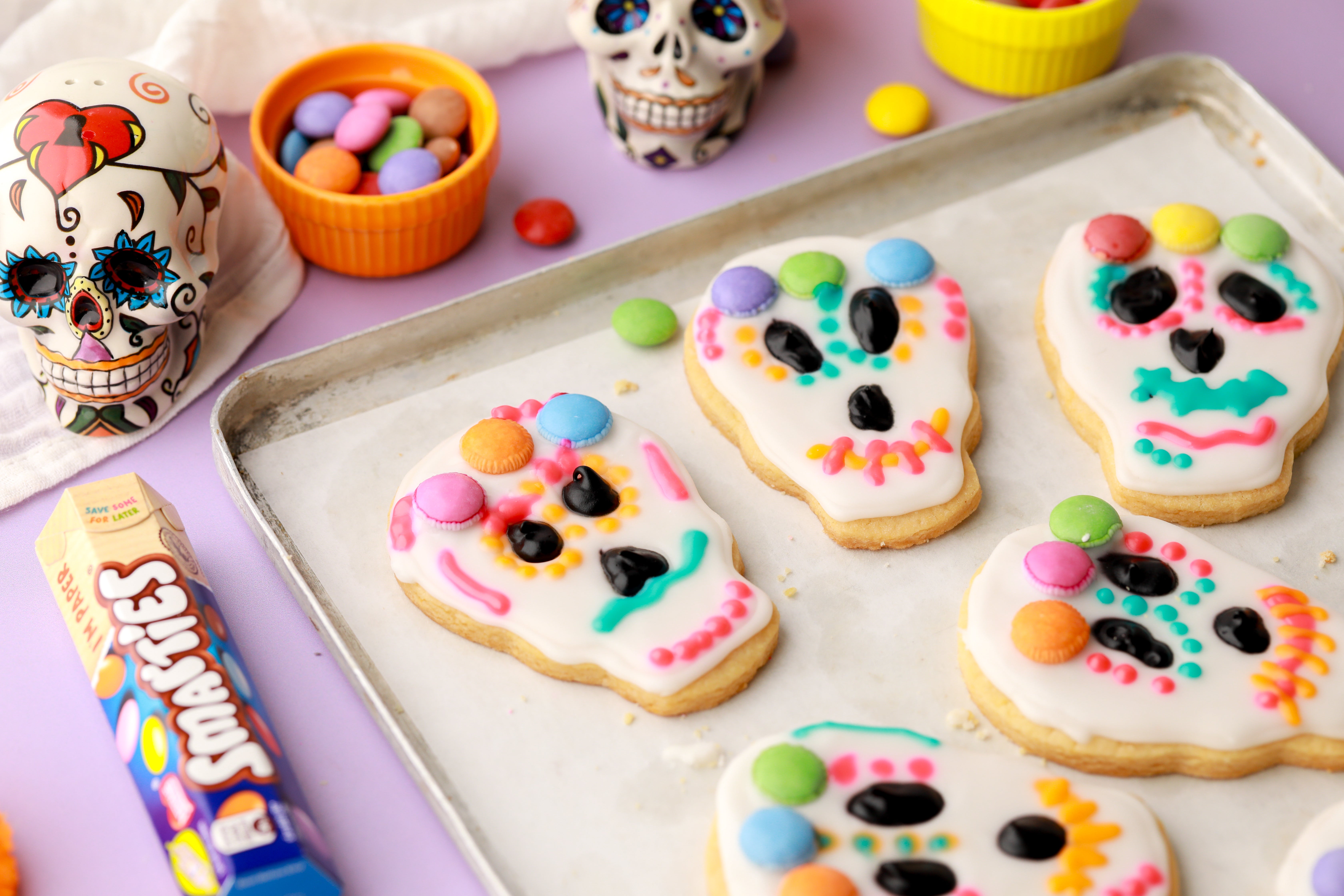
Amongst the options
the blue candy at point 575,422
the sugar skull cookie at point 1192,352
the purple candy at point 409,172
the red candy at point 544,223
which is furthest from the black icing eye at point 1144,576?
→ the purple candy at point 409,172

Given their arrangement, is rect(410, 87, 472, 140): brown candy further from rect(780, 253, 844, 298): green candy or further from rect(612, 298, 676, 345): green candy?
rect(780, 253, 844, 298): green candy

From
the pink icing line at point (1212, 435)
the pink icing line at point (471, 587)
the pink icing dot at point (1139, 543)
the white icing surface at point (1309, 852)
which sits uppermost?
the pink icing line at point (1212, 435)

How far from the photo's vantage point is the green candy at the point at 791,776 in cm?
126

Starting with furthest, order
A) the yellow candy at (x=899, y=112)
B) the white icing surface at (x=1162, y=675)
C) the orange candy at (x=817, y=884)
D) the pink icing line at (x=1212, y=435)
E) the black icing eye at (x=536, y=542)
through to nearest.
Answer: the yellow candy at (x=899, y=112)
the pink icing line at (x=1212, y=435)
the black icing eye at (x=536, y=542)
the white icing surface at (x=1162, y=675)
the orange candy at (x=817, y=884)

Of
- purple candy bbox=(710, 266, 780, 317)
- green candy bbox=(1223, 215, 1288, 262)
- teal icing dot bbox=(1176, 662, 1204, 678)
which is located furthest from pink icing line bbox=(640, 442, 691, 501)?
green candy bbox=(1223, 215, 1288, 262)

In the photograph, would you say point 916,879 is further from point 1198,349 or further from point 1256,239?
point 1256,239

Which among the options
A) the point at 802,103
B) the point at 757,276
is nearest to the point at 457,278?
the point at 757,276

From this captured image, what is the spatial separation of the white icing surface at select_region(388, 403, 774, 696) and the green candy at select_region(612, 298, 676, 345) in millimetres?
228

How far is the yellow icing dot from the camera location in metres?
1.70

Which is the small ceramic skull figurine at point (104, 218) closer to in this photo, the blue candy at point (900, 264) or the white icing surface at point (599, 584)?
the white icing surface at point (599, 584)

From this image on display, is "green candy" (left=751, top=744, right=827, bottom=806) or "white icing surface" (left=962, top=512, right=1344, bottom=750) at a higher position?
"white icing surface" (left=962, top=512, right=1344, bottom=750)

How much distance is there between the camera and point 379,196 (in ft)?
5.61

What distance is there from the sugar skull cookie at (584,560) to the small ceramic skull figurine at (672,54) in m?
0.53

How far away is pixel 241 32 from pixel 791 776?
1.35m
